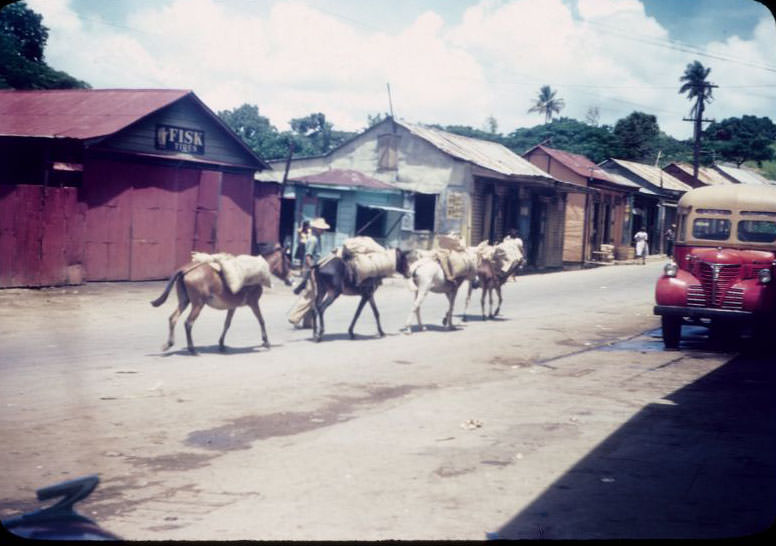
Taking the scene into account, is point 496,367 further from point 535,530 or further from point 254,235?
point 254,235

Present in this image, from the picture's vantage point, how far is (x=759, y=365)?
11.3 meters

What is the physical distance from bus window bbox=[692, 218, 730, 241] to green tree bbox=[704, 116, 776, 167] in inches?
119

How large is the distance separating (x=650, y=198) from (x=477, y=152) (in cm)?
1869

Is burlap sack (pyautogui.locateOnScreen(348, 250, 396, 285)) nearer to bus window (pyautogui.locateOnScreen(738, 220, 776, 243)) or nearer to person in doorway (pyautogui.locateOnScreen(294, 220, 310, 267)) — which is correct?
bus window (pyautogui.locateOnScreen(738, 220, 776, 243))

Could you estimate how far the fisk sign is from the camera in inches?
781

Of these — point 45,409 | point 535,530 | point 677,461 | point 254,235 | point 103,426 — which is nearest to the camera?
point 535,530

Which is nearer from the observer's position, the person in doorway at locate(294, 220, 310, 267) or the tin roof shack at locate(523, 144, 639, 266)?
the person in doorway at locate(294, 220, 310, 267)

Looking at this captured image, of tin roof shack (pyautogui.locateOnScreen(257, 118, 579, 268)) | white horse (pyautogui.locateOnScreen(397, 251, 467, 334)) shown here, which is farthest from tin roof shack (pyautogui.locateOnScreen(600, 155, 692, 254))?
white horse (pyautogui.locateOnScreen(397, 251, 467, 334))

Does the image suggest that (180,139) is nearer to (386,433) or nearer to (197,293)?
(197,293)

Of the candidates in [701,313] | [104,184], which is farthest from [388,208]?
[701,313]

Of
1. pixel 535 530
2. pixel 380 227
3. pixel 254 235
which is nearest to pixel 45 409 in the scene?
pixel 535 530

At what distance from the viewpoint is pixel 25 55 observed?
1812 centimetres

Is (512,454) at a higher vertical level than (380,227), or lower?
lower

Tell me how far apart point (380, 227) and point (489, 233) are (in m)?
5.28
